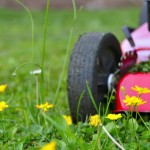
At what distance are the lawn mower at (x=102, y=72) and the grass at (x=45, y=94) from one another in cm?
10

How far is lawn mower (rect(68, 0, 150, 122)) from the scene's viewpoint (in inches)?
72.7

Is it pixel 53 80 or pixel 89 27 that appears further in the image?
pixel 89 27

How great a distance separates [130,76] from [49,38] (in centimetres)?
412

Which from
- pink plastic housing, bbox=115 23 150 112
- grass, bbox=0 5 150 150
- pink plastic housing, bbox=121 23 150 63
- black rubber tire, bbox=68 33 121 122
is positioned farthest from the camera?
pink plastic housing, bbox=121 23 150 63

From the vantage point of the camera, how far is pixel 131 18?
8.12 m

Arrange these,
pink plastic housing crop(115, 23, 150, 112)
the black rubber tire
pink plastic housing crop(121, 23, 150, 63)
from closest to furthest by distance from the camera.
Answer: pink plastic housing crop(115, 23, 150, 112) < the black rubber tire < pink plastic housing crop(121, 23, 150, 63)

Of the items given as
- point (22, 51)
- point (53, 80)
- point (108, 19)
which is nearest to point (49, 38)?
point (22, 51)

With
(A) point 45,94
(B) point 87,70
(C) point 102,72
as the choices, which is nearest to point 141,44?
(C) point 102,72

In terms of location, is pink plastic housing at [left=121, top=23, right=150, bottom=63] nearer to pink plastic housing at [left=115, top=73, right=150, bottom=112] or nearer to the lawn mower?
the lawn mower

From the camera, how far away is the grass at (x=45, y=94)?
4.74ft

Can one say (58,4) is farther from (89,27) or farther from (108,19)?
(89,27)

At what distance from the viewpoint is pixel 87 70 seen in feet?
6.24

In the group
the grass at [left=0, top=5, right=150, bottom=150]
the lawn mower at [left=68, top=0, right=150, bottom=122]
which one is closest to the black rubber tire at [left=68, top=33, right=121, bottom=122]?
the lawn mower at [left=68, top=0, right=150, bottom=122]

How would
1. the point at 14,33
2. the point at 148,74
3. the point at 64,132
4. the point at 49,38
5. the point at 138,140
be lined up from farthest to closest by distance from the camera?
the point at 14,33, the point at 49,38, the point at 148,74, the point at 138,140, the point at 64,132
